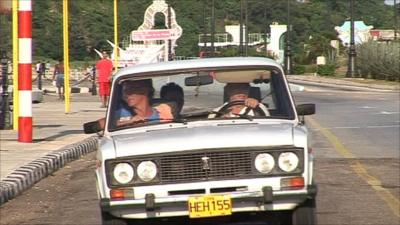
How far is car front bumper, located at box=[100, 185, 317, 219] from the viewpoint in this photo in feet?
22.5

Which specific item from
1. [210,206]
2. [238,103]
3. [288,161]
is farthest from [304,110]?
[210,206]

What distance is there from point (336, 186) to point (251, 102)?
4115 mm

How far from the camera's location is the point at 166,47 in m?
57.2

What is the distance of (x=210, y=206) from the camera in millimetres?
6828

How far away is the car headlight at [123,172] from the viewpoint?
23.1 ft

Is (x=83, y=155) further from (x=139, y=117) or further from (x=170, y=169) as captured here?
(x=170, y=169)

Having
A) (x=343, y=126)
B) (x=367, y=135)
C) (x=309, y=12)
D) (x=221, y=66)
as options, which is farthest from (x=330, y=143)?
(x=309, y=12)

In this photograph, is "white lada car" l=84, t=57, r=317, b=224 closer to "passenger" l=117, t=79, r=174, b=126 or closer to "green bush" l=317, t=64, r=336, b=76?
"passenger" l=117, t=79, r=174, b=126

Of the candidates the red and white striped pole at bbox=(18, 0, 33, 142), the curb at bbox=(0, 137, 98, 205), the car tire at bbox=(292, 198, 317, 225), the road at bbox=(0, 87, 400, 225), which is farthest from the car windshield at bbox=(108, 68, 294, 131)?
the red and white striped pole at bbox=(18, 0, 33, 142)

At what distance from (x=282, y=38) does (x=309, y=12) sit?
13648 millimetres

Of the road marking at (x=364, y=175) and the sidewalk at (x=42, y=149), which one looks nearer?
the road marking at (x=364, y=175)

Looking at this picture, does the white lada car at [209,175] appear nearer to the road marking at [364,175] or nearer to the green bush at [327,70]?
the road marking at [364,175]

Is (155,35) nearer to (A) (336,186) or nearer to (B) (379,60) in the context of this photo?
(B) (379,60)

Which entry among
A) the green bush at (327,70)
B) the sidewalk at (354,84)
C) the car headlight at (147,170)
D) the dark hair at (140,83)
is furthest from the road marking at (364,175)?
the green bush at (327,70)
